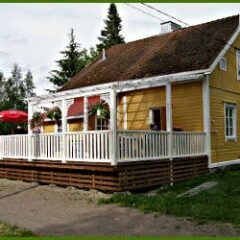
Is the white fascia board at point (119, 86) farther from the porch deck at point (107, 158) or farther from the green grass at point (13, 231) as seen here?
the green grass at point (13, 231)

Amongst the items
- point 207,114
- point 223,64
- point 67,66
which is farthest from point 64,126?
point 67,66

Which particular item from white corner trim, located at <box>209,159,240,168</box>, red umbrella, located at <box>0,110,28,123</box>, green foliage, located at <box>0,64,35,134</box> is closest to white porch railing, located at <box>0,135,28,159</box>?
red umbrella, located at <box>0,110,28,123</box>

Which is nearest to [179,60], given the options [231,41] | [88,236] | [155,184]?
[231,41]

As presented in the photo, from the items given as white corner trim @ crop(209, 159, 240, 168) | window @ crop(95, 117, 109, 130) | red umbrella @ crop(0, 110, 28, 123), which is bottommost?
white corner trim @ crop(209, 159, 240, 168)

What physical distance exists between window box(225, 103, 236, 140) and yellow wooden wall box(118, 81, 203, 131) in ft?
7.16

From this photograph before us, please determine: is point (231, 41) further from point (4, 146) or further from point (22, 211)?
point (22, 211)

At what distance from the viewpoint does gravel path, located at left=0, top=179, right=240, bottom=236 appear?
8.09 meters

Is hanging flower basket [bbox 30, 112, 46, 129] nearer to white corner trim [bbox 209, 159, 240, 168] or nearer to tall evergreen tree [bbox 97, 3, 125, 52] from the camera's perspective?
white corner trim [bbox 209, 159, 240, 168]

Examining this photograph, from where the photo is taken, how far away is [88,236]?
773cm

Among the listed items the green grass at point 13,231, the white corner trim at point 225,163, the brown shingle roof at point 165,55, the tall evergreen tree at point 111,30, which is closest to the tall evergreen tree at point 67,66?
the tall evergreen tree at point 111,30

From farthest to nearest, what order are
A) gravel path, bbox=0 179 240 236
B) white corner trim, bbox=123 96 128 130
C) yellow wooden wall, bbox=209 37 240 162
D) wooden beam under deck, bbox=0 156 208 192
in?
white corner trim, bbox=123 96 128 130 → yellow wooden wall, bbox=209 37 240 162 → wooden beam under deck, bbox=0 156 208 192 → gravel path, bbox=0 179 240 236

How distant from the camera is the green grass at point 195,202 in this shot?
9409 mm

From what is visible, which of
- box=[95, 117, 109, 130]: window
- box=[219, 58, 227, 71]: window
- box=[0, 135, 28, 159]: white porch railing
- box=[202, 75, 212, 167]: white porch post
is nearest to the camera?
box=[0, 135, 28, 159]: white porch railing

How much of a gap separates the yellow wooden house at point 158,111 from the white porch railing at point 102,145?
3 centimetres
